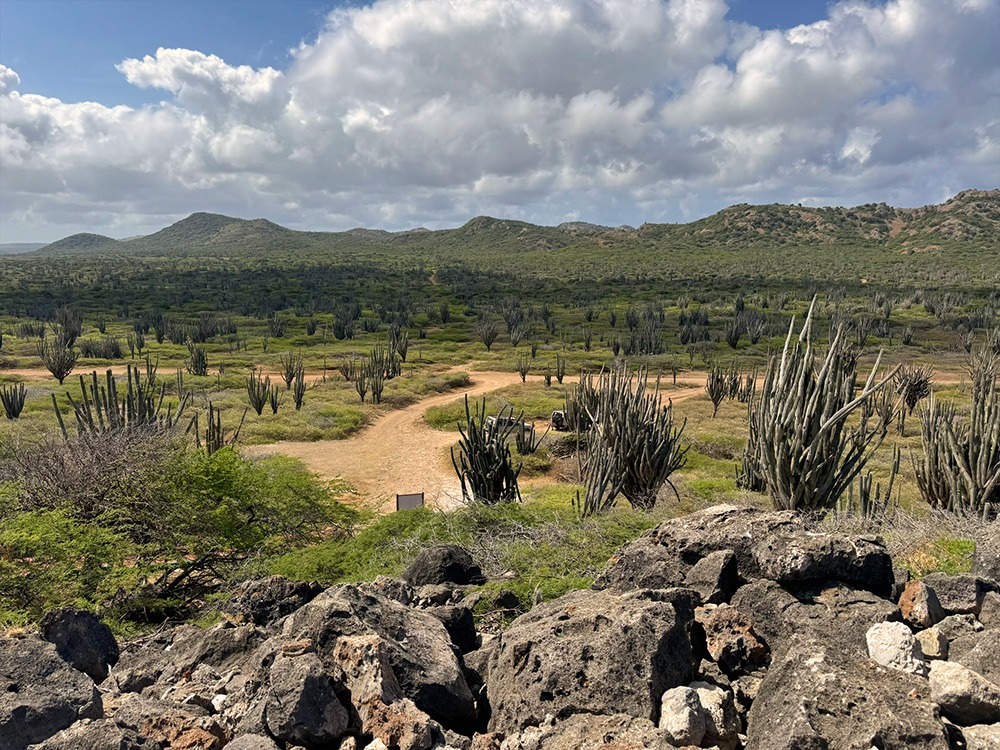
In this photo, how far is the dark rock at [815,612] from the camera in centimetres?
395

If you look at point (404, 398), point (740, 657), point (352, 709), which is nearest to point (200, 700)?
point (352, 709)

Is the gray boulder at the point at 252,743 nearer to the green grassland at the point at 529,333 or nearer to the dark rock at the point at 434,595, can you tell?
the dark rock at the point at 434,595

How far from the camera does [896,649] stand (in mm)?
3527

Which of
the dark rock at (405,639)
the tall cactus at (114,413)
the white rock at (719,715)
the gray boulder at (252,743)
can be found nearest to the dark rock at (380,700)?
the dark rock at (405,639)

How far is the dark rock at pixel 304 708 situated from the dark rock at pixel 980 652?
11.6 ft

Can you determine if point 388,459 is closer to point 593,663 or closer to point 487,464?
point 487,464

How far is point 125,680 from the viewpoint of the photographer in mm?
4340

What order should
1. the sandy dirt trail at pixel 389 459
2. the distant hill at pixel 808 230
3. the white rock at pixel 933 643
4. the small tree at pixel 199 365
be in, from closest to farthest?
the white rock at pixel 933 643, the sandy dirt trail at pixel 389 459, the small tree at pixel 199 365, the distant hill at pixel 808 230

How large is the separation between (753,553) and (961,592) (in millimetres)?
1327

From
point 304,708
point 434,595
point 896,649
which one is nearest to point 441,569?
point 434,595

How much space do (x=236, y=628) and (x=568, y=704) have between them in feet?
8.60

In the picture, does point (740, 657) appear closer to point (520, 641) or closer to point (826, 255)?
point (520, 641)

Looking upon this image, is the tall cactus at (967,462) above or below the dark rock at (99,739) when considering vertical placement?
below

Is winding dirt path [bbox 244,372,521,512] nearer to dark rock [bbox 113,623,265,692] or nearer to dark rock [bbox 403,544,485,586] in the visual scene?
dark rock [bbox 403,544,485,586]
